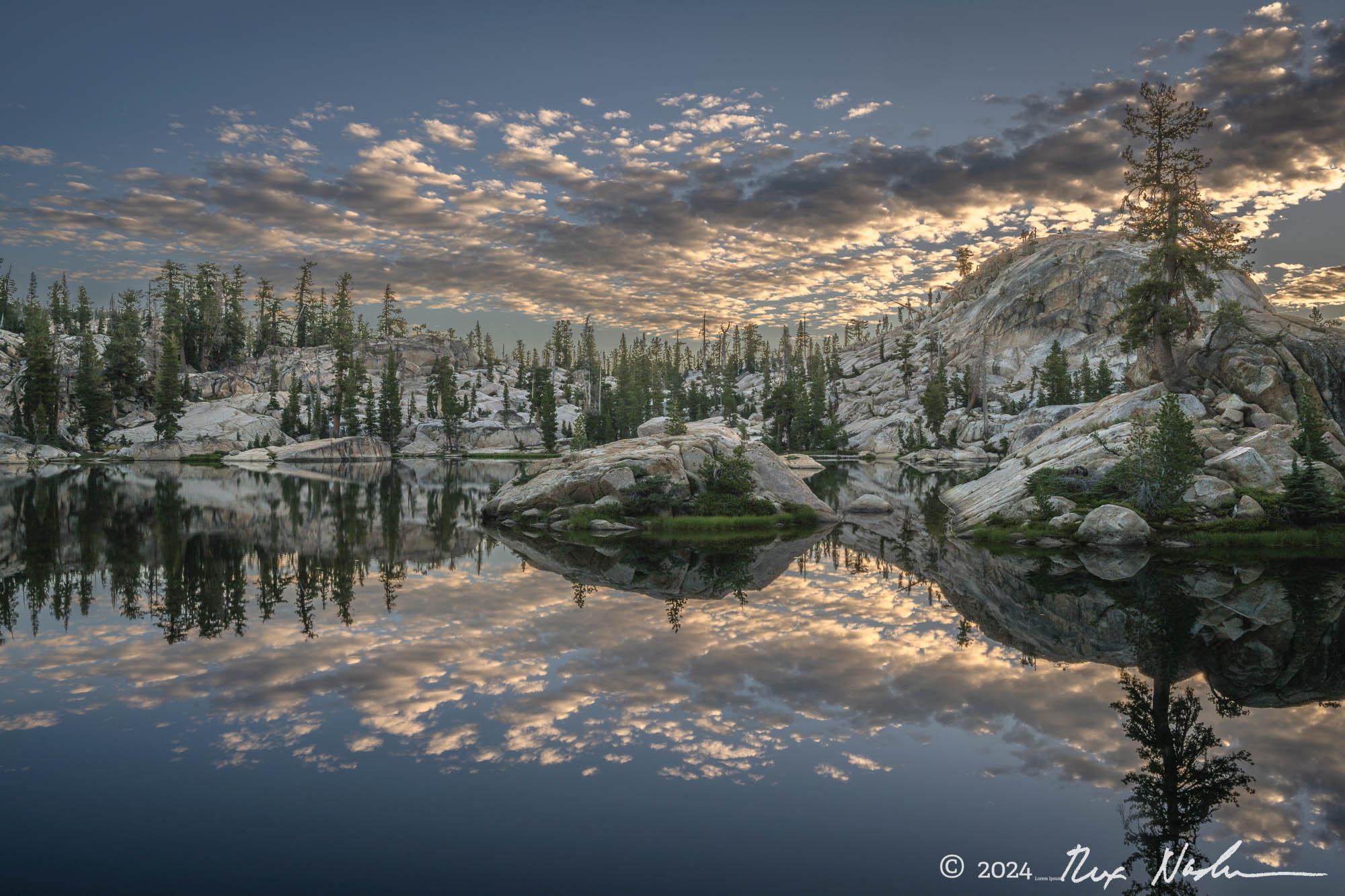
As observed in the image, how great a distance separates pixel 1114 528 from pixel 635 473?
87.2 feet

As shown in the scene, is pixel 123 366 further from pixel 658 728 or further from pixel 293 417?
pixel 658 728

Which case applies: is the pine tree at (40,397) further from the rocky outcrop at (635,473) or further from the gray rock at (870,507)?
the gray rock at (870,507)

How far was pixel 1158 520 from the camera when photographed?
1503 inches

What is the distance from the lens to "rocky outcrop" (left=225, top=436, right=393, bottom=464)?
402 feet

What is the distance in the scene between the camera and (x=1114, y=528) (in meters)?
37.5

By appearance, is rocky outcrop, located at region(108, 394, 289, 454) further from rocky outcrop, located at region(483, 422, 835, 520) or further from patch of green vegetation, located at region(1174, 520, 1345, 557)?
patch of green vegetation, located at region(1174, 520, 1345, 557)

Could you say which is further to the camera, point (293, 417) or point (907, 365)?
point (907, 365)

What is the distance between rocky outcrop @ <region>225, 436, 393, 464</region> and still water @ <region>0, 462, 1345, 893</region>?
326 ft

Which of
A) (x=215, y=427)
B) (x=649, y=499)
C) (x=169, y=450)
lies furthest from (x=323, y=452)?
(x=649, y=499)

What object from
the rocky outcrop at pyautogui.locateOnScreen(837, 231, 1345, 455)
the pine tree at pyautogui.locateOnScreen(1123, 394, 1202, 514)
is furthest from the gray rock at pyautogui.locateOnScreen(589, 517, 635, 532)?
the rocky outcrop at pyautogui.locateOnScreen(837, 231, 1345, 455)

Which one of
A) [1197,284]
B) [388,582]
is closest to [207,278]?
[388,582]

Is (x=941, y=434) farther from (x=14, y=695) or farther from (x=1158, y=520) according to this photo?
(x=14, y=695)

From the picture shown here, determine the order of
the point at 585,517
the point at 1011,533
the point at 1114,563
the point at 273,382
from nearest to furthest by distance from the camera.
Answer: the point at 1114,563, the point at 1011,533, the point at 585,517, the point at 273,382
